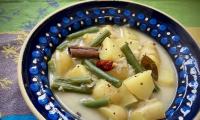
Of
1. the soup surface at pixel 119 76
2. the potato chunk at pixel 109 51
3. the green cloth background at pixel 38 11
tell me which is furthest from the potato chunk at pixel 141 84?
the green cloth background at pixel 38 11

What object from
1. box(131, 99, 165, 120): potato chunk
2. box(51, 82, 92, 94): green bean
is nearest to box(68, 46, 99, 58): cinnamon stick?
box(51, 82, 92, 94): green bean

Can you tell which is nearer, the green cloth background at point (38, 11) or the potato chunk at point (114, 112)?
the potato chunk at point (114, 112)

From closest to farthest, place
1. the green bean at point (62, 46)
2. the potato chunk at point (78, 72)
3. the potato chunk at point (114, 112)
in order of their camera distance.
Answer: the potato chunk at point (114, 112) < the potato chunk at point (78, 72) < the green bean at point (62, 46)

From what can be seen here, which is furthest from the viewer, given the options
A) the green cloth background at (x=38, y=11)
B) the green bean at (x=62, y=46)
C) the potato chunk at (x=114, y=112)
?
the green cloth background at (x=38, y=11)

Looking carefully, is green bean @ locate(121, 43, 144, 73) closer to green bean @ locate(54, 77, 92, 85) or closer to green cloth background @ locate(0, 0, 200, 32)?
green bean @ locate(54, 77, 92, 85)

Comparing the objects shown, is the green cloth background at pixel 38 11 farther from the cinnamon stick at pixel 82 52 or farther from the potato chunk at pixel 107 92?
the potato chunk at pixel 107 92

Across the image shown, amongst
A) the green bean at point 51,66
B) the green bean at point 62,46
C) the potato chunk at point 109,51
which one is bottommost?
the green bean at point 51,66
